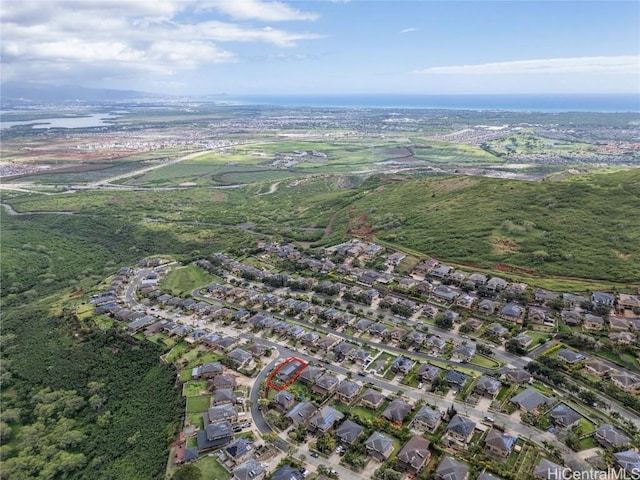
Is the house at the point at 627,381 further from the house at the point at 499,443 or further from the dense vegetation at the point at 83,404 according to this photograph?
the dense vegetation at the point at 83,404

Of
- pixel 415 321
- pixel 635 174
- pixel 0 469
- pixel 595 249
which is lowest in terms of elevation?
pixel 0 469

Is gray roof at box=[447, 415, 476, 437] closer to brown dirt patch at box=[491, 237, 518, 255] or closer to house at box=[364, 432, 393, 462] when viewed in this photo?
house at box=[364, 432, 393, 462]

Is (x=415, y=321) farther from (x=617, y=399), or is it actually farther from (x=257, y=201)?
(x=257, y=201)

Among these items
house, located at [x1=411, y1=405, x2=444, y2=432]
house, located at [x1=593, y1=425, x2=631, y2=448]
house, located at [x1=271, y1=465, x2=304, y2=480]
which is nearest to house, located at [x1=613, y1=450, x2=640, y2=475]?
house, located at [x1=593, y1=425, x2=631, y2=448]

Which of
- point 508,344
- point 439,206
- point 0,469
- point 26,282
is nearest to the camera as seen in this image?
point 0,469

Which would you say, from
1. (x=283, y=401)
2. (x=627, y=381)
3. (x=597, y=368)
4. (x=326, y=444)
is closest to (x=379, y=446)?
(x=326, y=444)

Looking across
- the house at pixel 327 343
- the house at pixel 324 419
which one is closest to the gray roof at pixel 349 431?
the house at pixel 324 419

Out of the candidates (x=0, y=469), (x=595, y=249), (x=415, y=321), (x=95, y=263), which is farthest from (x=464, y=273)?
(x=95, y=263)
